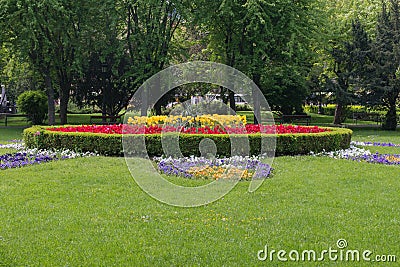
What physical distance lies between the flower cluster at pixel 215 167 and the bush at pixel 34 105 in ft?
51.4

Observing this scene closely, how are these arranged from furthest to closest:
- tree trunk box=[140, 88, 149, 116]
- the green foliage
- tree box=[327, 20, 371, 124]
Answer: the green foliage → tree box=[327, 20, 371, 124] → tree trunk box=[140, 88, 149, 116]

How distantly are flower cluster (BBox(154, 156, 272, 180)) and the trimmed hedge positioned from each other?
1.70ft

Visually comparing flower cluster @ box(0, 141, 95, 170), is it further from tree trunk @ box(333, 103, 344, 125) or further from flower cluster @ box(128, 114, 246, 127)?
tree trunk @ box(333, 103, 344, 125)

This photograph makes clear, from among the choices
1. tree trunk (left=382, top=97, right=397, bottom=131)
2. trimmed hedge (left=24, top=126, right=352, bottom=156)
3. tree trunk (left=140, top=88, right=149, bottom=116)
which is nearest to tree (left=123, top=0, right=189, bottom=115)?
tree trunk (left=140, top=88, right=149, bottom=116)

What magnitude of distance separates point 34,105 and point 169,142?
15.3 m

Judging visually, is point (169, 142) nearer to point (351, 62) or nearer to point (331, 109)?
point (351, 62)

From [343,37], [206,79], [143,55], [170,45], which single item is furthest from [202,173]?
[343,37]

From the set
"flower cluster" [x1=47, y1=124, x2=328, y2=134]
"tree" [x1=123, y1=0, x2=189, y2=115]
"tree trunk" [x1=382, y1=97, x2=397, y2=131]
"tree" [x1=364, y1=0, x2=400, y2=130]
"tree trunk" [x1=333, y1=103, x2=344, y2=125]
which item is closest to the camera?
"flower cluster" [x1=47, y1=124, x2=328, y2=134]

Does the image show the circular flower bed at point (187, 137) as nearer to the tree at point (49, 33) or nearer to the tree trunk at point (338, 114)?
the tree at point (49, 33)

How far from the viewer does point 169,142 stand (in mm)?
11055

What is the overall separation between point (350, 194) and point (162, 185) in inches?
117

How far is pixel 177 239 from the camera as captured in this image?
16.6 feet

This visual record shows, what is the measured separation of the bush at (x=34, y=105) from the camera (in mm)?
23844

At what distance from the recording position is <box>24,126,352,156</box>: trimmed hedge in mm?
10789
